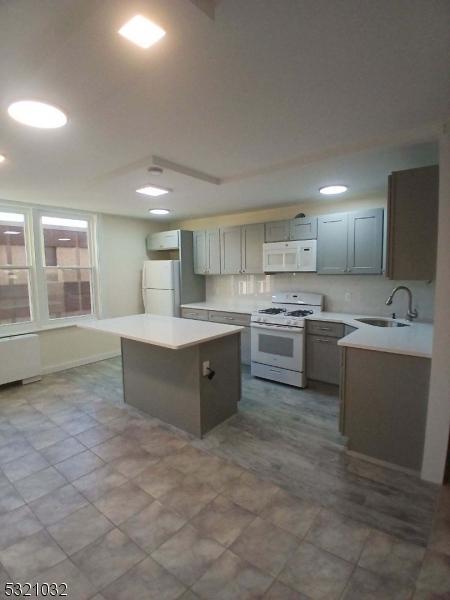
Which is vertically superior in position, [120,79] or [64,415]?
[120,79]

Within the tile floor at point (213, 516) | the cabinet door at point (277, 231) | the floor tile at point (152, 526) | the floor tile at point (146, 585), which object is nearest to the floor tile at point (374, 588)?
the tile floor at point (213, 516)

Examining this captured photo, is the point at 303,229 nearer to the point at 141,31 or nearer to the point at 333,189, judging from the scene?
the point at 333,189

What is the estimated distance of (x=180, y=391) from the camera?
110 inches

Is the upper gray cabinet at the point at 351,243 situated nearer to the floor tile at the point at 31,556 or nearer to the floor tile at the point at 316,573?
the floor tile at the point at 316,573

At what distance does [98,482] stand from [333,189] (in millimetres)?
3509

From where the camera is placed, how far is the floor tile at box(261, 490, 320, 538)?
A: 1.75 metres

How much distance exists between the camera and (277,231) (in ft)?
13.8

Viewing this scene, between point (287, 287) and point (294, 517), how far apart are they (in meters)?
3.10

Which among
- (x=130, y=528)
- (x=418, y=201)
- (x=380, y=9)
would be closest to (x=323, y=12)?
(x=380, y=9)

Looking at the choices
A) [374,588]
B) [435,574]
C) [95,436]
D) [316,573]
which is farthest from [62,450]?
[435,574]

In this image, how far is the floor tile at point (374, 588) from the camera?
1367 mm

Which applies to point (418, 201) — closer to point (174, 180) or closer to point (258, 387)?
point (174, 180)

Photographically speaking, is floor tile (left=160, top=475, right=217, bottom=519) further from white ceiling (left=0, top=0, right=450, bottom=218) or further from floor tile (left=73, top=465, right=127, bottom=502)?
white ceiling (left=0, top=0, right=450, bottom=218)

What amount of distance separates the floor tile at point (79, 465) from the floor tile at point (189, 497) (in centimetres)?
70
